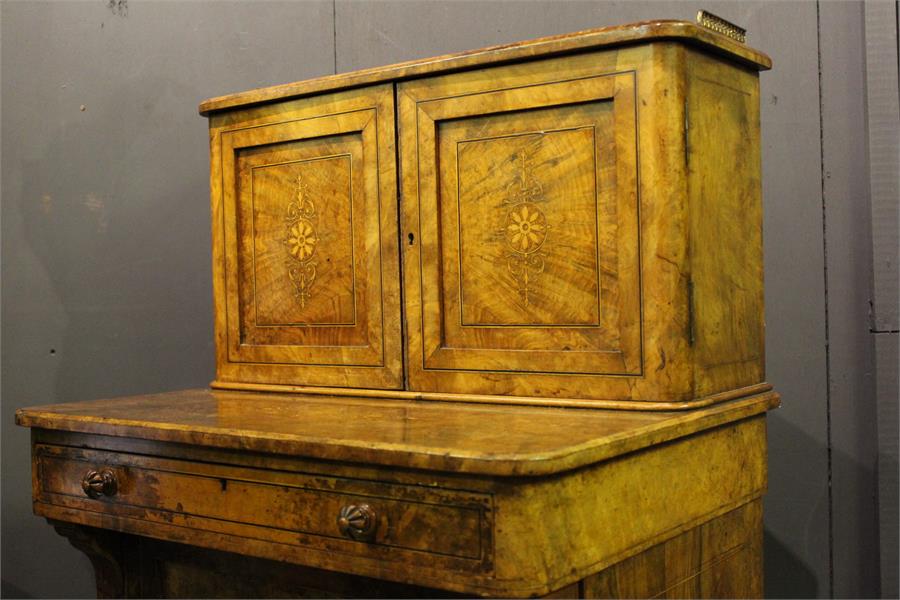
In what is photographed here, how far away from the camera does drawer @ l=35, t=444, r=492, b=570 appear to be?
1.73 metres

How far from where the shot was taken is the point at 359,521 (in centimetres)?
182

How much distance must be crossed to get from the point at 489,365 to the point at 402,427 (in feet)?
1.21

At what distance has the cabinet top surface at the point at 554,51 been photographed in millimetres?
2068

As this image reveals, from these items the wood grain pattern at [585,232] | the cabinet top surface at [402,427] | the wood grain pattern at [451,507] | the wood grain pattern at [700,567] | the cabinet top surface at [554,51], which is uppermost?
the cabinet top surface at [554,51]

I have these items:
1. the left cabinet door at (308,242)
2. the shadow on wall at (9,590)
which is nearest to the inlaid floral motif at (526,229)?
the left cabinet door at (308,242)

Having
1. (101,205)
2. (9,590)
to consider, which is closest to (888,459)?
(101,205)

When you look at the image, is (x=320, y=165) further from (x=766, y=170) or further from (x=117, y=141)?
(x=117, y=141)

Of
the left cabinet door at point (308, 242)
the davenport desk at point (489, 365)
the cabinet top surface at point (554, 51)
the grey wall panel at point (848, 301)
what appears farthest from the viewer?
the grey wall panel at point (848, 301)

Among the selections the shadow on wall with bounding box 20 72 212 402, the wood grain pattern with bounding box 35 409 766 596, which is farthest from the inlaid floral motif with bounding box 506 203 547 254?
the shadow on wall with bounding box 20 72 212 402

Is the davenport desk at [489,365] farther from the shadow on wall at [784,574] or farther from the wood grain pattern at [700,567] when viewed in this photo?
the shadow on wall at [784,574]

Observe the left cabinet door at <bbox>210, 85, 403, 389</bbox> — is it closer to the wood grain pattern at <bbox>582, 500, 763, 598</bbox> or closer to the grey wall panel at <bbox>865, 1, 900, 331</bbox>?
the wood grain pattern at <bbox>582, 500, 763, 598</bbox>

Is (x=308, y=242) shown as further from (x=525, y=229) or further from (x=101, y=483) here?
(x=101, y=483)

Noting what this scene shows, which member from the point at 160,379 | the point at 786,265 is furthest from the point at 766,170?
the point at 160,379

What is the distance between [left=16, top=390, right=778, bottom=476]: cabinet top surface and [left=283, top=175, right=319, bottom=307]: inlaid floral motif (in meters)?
0.29
